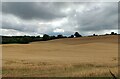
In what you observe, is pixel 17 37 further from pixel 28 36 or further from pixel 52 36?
pixel 52 36

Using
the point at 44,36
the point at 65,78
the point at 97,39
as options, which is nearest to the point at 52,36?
the point at 44,36

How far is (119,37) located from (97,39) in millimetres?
7078

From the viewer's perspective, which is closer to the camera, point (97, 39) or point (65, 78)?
point (65, 78)

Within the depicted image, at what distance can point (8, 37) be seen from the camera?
104 meters

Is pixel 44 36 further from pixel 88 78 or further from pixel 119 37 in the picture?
pixel 88 78

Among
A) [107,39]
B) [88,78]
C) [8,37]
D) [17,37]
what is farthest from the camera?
[17,37]

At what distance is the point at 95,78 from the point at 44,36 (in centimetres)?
9371

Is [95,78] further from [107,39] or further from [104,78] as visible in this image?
[107,39]

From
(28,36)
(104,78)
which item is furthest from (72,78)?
(28,36)

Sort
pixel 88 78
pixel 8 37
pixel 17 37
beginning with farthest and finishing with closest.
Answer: pixel 17 37, pixel 8 37, pixel 88 78

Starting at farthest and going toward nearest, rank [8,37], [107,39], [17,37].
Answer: [17,37] → [8,37] → [107,39]

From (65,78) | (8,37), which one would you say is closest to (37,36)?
(8,37)

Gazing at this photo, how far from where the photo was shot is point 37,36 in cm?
11706

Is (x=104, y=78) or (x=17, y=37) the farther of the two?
(x=17, y=37)
